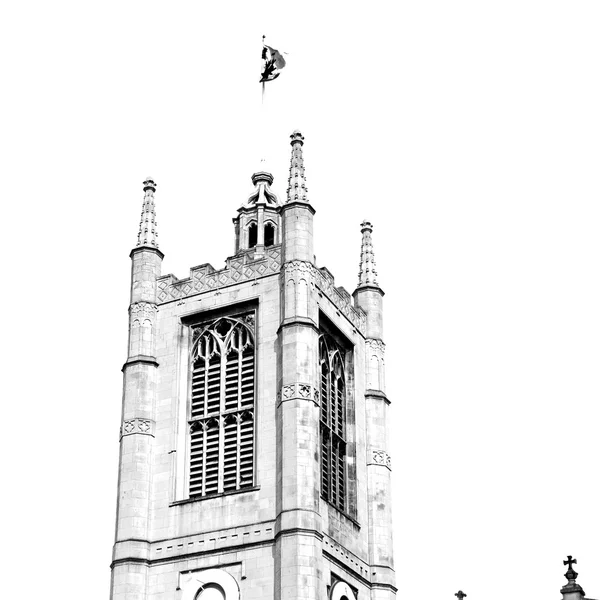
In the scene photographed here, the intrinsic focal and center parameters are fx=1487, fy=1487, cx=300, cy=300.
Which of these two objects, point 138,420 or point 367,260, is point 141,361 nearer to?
point 138,420

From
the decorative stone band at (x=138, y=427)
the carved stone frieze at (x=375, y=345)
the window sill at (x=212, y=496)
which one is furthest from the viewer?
the carved stone frieze at (x=375, y=345)

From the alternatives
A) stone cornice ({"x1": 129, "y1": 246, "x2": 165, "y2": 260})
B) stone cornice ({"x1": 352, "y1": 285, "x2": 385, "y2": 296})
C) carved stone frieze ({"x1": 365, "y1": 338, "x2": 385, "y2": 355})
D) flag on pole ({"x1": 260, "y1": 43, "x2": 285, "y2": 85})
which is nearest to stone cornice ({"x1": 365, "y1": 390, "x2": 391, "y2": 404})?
carved stone frieze ({"x1": 365, "y1": 338, "x2": 385, "y2": 355})

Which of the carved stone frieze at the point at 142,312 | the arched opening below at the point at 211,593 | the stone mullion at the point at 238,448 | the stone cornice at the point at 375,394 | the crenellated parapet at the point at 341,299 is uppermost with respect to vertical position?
the crenellated parapet at the point at 341,299

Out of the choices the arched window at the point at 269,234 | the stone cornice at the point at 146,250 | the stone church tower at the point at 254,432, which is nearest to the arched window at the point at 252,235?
the arched window at the point at 269,234

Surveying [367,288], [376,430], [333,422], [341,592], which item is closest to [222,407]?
[333,422]

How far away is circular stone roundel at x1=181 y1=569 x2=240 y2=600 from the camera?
44.1m

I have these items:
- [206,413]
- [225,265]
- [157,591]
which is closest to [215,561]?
[157,591]

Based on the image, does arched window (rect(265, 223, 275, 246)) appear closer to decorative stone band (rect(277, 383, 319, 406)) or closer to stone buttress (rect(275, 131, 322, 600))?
stone buttress (rect(275, 131, 322, 600))

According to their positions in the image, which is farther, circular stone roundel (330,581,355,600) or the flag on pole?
the flag on pole

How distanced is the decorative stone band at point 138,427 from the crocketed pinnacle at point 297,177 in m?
8.77

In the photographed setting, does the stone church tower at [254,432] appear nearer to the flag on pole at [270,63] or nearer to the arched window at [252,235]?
the arched window at [252,235]

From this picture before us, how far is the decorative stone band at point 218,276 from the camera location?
49062 millimetres

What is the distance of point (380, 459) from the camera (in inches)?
1955

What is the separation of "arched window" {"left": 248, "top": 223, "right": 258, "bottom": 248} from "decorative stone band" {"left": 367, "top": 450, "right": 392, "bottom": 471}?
9008mm
